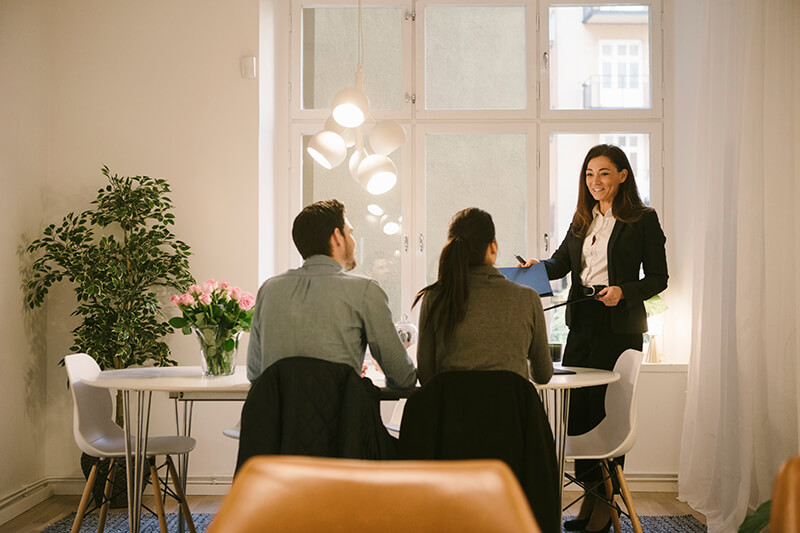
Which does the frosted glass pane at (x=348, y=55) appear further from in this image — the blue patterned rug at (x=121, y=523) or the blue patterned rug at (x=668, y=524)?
the blue patterned rug at (x=668, y=524)

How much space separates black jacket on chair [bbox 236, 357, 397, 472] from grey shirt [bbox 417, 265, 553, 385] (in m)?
0.26

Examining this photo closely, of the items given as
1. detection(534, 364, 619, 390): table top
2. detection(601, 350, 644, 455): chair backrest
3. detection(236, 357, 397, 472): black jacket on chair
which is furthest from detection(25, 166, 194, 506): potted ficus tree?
detection(601, 350, 644, 455): chair backrest

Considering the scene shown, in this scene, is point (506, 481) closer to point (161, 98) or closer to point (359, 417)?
point (359, 417)

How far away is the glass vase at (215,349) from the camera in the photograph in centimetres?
270

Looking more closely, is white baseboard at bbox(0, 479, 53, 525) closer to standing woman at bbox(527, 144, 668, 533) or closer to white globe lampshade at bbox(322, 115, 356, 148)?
white globe lampshade at bbox(322, 115, 356, 148)

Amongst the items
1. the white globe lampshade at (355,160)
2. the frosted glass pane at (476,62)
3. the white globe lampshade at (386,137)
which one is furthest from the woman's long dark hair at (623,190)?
the frosted glass pane at (476,62)

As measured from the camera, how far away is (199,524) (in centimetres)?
333

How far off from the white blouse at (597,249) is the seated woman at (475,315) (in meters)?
0.97

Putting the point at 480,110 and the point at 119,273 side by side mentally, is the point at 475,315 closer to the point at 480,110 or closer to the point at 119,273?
the point at 119,273

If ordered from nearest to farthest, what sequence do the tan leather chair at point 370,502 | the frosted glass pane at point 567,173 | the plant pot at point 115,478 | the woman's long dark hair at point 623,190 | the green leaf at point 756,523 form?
1. the tan leather chair at point 370,502
2. the green leaf at point 756,523
3. the woman's long dark hair at point 623,190
4. the plant pot at point 115,478
5. the frosted glass pane at point 567,173

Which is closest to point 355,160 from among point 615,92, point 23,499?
point 615,92

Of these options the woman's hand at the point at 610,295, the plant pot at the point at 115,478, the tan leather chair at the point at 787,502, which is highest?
the woman's hand at the point at 610,295

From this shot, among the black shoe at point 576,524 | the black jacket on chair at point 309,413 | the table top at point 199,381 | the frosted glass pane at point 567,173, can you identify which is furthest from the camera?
the frosted glass pane at point 567,173

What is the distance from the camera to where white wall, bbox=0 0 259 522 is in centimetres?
394
